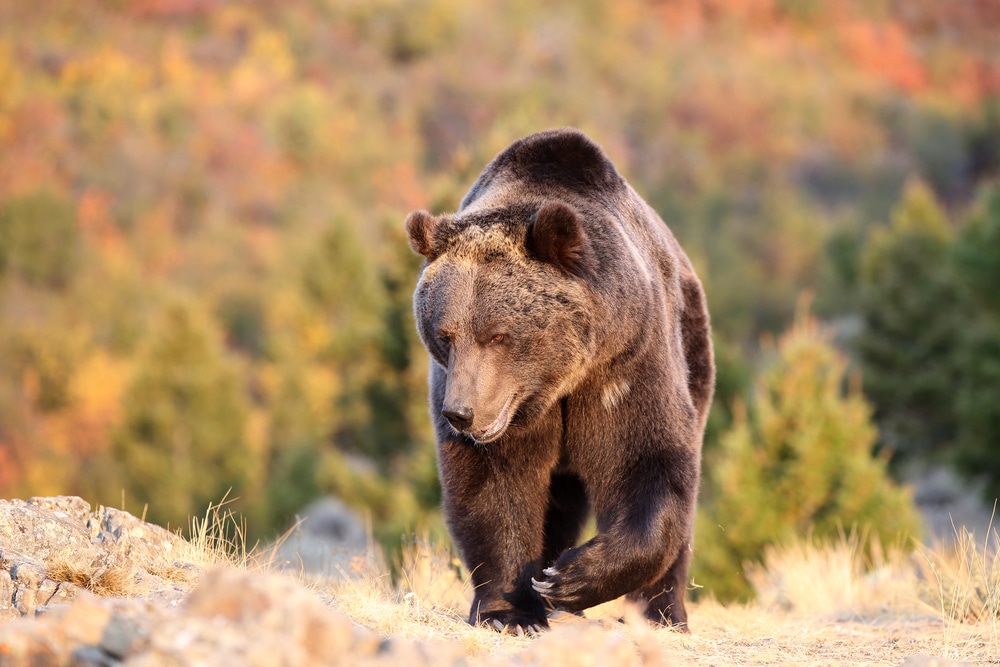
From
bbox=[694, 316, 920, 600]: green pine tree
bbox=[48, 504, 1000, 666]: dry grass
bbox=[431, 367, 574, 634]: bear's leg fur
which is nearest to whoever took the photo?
bbox=[48, 504, 1000, 666]: dry grass

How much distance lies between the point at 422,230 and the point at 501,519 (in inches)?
54.7

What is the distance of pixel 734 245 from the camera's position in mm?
51719

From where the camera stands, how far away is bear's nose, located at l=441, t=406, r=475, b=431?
469cm

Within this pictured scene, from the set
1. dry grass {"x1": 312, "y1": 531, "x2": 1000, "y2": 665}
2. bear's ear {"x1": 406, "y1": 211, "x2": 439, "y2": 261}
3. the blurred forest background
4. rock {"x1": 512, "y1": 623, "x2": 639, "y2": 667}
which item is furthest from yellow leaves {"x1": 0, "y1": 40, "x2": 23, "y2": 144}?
rock {"x1": 512, "y1": 623, "x2": 639, "y2": 667}

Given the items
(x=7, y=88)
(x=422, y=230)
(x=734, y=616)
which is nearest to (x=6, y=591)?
(x=422, y=230)

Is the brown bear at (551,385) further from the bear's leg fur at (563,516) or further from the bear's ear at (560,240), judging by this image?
the bear's leg fur at (563,516)

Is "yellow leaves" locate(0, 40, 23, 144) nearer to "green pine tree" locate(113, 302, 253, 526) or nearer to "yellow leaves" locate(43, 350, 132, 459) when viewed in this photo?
"yellow leaves" locate(43, 350, 132, 459)

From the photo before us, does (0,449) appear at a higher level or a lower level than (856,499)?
lower

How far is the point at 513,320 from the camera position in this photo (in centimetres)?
482

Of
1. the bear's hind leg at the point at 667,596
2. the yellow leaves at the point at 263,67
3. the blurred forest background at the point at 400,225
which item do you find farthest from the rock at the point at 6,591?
the yellow leaves at the point at 263,67

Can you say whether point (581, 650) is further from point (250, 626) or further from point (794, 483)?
point (794, 483)

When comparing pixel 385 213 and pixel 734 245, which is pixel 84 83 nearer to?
pixel 734 245

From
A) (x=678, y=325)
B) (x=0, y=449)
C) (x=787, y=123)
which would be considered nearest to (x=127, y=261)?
(x=0, y=449)

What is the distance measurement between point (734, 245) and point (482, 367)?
159 ft
